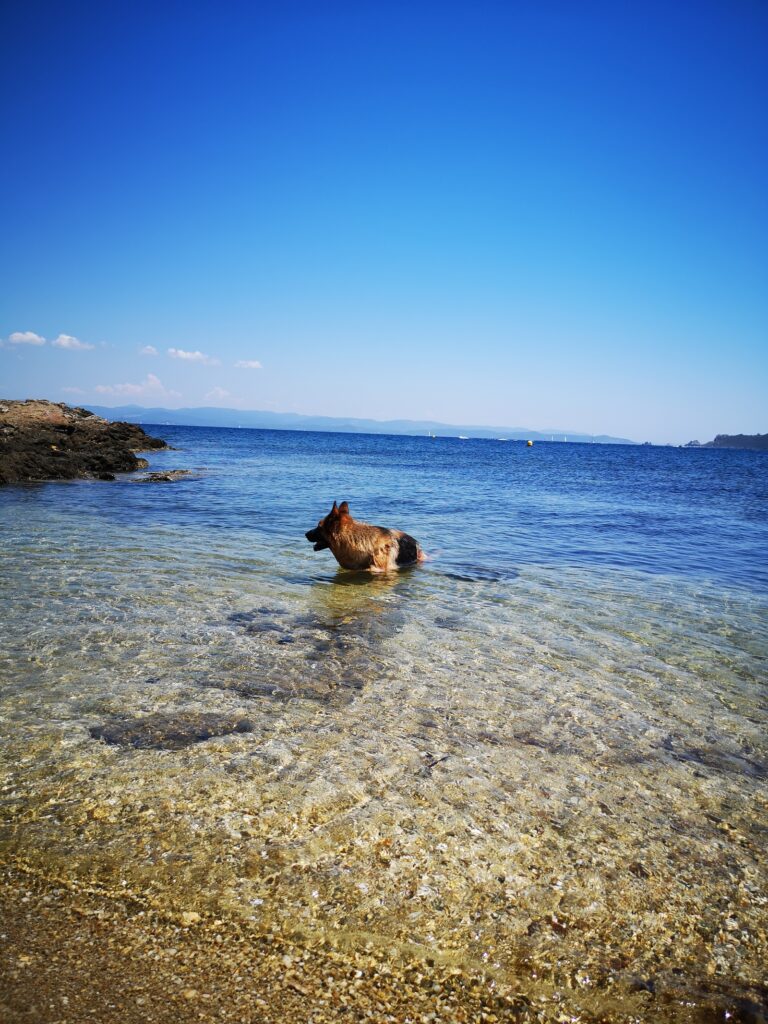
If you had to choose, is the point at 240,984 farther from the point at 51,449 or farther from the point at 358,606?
the point at 51,449

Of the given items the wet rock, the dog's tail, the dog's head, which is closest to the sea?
the dog's head

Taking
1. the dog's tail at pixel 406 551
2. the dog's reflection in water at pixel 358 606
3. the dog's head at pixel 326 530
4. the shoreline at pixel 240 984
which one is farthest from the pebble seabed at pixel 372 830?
the dog's tail at pixel 406 551

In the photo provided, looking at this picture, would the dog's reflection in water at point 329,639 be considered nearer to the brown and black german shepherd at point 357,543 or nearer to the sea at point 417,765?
the sea at point 417,765

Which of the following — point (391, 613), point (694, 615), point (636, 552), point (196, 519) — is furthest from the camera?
point (196, 519)

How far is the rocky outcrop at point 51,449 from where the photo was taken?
22623 mm

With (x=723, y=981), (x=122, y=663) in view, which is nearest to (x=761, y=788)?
(x=723, y=981)

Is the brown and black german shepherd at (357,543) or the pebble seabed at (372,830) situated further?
the brown and black german shepherd at (357,543)

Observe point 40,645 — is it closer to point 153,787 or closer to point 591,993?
point 153,787

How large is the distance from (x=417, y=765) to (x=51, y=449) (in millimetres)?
27578

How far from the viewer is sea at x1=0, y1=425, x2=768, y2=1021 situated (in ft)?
8.60

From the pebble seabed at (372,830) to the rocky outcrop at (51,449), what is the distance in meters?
19.3

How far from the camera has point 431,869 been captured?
2.98 m

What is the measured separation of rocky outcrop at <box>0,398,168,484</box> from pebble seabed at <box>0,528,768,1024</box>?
1935 centimetres

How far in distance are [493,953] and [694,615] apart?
290 inches
